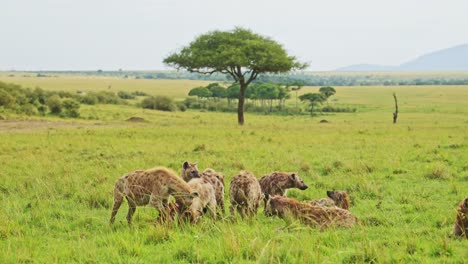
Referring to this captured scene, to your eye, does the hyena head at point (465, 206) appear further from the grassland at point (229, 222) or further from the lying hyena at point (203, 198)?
the lying hyena at point (203, 198)

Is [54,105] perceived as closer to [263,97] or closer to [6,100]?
[6,100]

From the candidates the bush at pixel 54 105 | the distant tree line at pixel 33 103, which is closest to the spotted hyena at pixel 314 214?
the distant tree line at pixel 33 103

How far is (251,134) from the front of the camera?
2298 cm

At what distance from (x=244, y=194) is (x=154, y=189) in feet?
5.11

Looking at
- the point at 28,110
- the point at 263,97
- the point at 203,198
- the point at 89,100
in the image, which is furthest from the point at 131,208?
the point at 263,97

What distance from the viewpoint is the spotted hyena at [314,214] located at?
6961mm

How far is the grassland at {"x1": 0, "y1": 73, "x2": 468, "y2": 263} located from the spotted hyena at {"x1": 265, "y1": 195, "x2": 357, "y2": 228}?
20cm

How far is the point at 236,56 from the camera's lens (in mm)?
31094

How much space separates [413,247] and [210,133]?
17518 mm

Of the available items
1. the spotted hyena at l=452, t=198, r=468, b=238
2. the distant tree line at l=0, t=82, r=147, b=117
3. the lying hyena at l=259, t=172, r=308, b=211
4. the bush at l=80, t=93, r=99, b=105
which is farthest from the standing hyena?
the bush at l=80, t=93, r=99, b=105

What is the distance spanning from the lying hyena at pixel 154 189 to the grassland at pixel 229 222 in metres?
0.36

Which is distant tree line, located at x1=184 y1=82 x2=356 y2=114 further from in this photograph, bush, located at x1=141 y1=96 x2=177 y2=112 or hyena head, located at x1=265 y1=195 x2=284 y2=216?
hyena head, located at x1=265 y1=195 x2=284 y2=216

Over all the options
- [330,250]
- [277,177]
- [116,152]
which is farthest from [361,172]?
[116,152]

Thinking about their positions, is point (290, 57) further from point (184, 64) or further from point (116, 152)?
point (116, 152)
